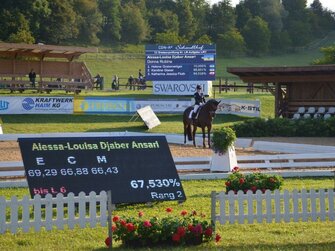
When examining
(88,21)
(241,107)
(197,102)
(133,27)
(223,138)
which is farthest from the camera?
(133,27)

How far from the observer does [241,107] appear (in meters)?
40.6

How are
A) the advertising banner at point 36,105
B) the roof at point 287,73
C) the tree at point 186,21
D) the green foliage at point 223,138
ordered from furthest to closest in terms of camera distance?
the tree at point 186,21
the advertising banner at point 36,105
the roof at point 287,73
the green foliage at point 223,138

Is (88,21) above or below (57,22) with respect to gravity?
above

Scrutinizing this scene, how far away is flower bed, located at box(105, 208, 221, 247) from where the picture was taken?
10.9 m

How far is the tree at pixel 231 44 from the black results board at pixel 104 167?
272 feet

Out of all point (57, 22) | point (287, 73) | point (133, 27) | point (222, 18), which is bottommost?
point (287, 73)

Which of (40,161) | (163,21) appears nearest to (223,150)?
(40,161)

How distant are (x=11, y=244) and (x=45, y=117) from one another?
85.9ft

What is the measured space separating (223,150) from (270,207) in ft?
30.3

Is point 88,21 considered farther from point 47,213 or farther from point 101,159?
point 47,213

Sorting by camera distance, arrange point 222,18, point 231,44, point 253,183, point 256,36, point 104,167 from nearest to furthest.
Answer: point 104,167 < point 253,183 < point 231,44 < point 256,36 < point 222,18

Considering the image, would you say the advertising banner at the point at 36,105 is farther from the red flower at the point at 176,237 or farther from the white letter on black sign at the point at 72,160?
the red flower at the point at 176,237

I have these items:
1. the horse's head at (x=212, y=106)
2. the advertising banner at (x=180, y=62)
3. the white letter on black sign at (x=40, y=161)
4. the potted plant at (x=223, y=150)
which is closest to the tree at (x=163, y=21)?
the advertising banner at (x=180, y=62)

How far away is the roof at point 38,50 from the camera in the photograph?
44300mm
